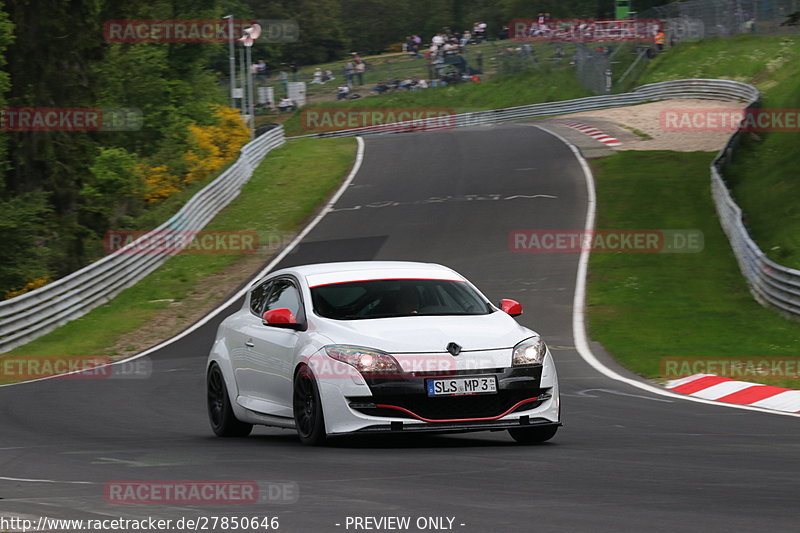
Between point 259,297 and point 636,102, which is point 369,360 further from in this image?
point 636,102

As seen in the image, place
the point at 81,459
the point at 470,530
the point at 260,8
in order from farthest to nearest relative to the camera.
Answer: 1. the point at 260,8
2. the point at 81,459
3. the point at 470,530

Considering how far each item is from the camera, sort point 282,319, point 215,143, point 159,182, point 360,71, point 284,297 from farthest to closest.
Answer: point 360,71 → point 215,143 → point 159,182 → point 284,297 → point 282,319

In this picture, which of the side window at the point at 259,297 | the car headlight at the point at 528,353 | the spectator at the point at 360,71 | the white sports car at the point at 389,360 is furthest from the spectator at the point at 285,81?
the car headlight at the point at 528,353

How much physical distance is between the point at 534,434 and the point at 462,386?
0.92 m

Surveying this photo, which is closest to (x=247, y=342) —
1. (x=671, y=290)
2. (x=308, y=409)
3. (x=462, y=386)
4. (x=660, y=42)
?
(x=308, y=409)

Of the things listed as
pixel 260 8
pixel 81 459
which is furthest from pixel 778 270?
pixel 260 8

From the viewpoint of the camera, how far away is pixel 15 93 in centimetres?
3550

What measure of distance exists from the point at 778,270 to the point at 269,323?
46.8ft

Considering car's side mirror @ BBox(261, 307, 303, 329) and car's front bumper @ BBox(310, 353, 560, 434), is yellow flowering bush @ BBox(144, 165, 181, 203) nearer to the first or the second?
car's side mirror @ BBox(261, 307, 303, 329)

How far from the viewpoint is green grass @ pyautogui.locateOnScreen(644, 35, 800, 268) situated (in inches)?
1195

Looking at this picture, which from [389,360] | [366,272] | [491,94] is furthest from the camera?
[491,94]

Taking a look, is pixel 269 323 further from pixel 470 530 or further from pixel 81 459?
pixel 470 530

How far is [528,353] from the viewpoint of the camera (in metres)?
9.66

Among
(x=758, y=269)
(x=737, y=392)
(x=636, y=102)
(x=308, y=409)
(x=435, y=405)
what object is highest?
(x=435, y=405)
